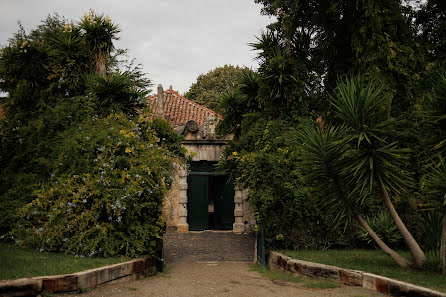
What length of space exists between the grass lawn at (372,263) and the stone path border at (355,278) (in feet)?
0.70

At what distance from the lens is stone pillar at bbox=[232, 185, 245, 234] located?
17.0 meters

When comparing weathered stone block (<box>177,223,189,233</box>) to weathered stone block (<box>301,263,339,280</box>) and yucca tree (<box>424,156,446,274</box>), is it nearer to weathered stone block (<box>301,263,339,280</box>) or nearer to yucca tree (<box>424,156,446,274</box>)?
weathered stone block (<box>301,263,339,280</box>)

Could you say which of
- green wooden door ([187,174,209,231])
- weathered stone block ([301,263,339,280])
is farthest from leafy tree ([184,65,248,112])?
weathered stone block ([301,263,339,280])

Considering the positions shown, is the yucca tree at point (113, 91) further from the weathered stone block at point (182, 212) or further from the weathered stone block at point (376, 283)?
the weathered stone block at point (182, 212)

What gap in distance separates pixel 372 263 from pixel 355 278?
3.49 ft

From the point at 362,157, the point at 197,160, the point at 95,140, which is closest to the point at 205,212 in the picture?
the point at 197,160

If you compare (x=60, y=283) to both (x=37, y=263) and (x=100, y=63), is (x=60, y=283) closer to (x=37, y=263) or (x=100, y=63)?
(x=37, y=263)

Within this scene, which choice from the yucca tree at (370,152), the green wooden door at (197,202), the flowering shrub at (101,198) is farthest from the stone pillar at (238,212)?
the yucca tree at (370,152)

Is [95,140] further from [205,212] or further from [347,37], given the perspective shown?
[205,212]

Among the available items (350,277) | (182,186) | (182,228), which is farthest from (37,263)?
(182,186)

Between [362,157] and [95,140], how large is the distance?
5000 millimetres

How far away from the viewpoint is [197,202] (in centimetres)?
1759

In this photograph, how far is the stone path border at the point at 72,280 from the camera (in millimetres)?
4387

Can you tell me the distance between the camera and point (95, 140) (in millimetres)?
7816
